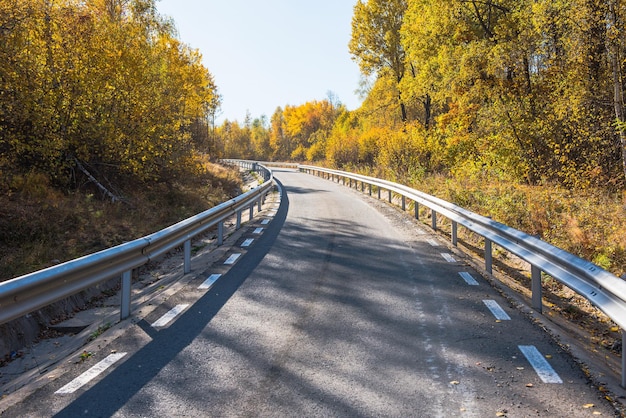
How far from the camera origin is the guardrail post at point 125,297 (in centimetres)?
496

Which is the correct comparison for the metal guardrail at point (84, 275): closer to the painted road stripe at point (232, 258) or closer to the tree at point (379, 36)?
the painted road stripe at point (232, 258)

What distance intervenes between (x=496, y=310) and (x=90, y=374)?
155 inches

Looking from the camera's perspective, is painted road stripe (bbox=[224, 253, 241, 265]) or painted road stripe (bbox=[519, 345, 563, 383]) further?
painted road stripe (bbox=[224, 253, 241, 265])

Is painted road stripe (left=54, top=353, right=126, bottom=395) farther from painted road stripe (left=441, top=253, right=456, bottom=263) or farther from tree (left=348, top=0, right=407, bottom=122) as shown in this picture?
tree (left=348, top=0, right=407, bottom=122)

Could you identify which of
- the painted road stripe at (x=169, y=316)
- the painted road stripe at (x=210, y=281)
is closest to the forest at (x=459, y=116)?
the painted road stripe at (x=210, y=281)

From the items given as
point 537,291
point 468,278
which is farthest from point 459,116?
point 537,291

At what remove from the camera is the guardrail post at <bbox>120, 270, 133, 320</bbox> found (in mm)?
4961

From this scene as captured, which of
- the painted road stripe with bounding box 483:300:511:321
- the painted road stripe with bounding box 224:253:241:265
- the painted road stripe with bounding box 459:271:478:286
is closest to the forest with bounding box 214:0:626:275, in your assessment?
the painted road stripe with bounding box 459:271:478:286

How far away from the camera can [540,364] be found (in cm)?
368

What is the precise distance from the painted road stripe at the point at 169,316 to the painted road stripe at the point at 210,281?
2.51ft

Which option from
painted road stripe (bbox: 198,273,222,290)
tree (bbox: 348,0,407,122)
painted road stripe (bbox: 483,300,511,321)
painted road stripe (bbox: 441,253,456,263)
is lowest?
painted road stripe (bbox: 198,273,222,290)

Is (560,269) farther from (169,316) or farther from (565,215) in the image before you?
(565,215)

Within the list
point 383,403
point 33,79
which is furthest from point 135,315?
point 33,79

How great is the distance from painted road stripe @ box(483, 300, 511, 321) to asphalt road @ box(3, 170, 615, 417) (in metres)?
0.02
